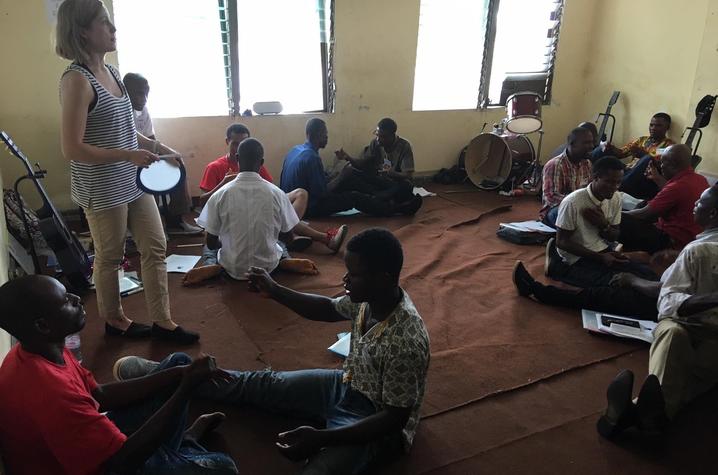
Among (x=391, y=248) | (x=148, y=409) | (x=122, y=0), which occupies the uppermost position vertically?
(x=122, y=0)

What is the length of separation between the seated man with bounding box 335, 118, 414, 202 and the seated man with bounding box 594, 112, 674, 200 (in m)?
2.03

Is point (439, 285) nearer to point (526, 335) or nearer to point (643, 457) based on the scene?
point (526, 335)

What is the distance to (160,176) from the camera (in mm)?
2477

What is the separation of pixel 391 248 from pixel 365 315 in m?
0.30

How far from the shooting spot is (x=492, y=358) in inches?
101

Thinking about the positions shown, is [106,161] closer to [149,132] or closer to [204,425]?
[204,425]

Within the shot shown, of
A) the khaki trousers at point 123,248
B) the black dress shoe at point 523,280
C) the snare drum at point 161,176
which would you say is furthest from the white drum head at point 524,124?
the khaki trousers at point 123,248

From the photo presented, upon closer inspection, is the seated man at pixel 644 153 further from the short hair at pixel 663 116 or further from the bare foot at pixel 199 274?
the bare foot at pixel 199 274

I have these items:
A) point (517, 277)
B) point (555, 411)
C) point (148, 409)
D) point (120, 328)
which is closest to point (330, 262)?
point (517, 277)

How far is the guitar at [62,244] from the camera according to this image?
9.69 feet

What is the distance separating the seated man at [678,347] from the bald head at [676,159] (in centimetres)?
144

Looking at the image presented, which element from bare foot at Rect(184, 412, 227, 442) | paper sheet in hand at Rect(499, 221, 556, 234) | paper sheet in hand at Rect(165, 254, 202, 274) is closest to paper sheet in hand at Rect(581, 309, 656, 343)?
paper sheet in hand at Rect(499, 221, 556, 234)

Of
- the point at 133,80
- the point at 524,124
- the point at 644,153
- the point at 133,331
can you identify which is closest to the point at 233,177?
the point at 133,80

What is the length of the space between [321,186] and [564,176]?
78.3 inches
